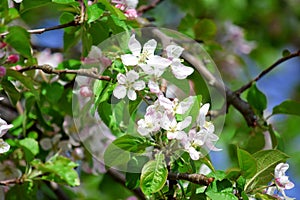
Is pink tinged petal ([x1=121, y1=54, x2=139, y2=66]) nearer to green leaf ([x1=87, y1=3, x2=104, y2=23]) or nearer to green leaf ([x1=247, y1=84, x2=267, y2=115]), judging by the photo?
green leaf ([x1=87, y1=3, x2=104, y2=23])

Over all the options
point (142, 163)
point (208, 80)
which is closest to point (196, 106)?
point (142, 163)

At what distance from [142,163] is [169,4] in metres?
1.74

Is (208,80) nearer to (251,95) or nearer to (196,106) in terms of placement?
(251,95)

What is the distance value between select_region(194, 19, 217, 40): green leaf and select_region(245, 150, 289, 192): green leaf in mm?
659

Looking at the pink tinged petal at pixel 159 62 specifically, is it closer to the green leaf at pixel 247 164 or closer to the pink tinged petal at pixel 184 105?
the pink tinged petal at pixel 184 105

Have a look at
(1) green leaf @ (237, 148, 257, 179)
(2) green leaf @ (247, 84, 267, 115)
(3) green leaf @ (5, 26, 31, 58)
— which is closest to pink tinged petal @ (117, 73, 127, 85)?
(1) green leaf @ (237, 148, 257, 179)

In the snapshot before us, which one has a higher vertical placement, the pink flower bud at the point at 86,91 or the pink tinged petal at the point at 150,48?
the pink tinged petal at the point at 150,48

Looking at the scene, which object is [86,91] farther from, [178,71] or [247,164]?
[247,164]

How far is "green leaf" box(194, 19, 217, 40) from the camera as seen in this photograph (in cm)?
161

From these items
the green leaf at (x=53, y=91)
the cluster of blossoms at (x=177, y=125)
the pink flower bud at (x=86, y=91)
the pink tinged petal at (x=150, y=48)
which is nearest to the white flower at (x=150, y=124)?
the cluster of blossoms at (x=177, y=125)

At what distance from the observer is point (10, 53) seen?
1306mm

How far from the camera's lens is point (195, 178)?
3.20 feet

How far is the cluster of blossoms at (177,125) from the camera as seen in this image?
0.94 metres

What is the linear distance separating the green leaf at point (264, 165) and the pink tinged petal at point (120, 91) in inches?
9.6
